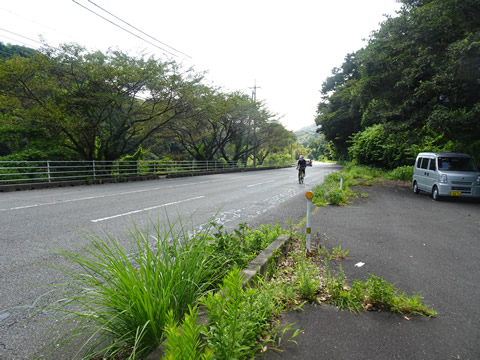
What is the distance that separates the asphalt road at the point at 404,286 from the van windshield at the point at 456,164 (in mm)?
3220

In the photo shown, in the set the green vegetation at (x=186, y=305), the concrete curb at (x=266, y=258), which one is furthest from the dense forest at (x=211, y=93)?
the green vegetation at (x=186, y=305)

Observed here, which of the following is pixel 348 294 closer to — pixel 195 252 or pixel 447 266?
pixel 195 252

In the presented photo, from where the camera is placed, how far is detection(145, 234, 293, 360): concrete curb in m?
2.79

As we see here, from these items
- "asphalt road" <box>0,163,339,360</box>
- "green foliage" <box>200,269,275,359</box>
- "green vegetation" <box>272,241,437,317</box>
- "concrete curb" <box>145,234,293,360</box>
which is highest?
"green foliage" <box>200,269,275,359</box>

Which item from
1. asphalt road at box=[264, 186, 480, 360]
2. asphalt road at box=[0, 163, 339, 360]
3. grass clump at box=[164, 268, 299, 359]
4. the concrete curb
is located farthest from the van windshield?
grass clump at box=[164, 268, 299, 359]

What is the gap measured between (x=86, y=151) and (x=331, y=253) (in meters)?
19.2

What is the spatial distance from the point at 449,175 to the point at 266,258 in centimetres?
907

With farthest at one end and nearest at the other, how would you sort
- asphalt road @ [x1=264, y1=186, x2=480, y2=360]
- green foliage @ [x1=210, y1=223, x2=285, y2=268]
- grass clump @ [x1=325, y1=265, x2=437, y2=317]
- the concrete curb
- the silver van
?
the silver van
green foliage @ [x1=210, y1=223, x2=285, y2=268]
the concrete curb
grass clump @ [x1=325, y1=265, x2=437, y2=317]
asphalt road @ [x1=264, y1=186, x2=480, y2=360]

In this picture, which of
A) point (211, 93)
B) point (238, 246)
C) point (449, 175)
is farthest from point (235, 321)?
point (211, 93)

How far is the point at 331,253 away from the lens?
166 inches

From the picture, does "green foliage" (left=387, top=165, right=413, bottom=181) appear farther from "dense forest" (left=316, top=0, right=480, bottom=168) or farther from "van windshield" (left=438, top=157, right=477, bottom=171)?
"van windshield" (left=438, top=157, right=477, bottom=171)

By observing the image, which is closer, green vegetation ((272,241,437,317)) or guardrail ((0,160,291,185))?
green vegetation ((272,241,437,317))

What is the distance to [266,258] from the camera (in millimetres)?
3287

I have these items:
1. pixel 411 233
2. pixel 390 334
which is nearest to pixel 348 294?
pixel 390 334
